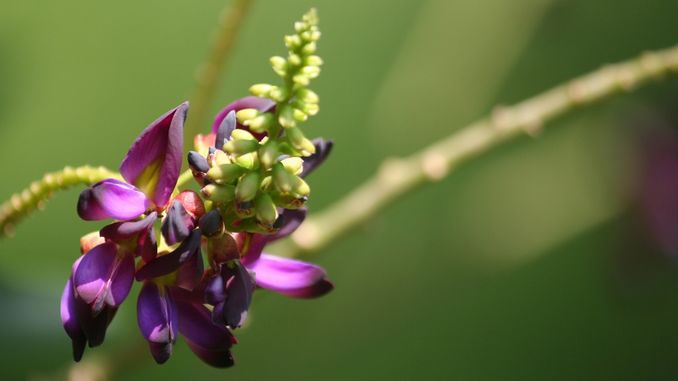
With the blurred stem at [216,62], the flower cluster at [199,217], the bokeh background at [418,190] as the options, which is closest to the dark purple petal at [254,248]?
the flower cluster at [199,217]

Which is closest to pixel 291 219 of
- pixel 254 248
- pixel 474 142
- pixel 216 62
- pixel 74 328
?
pixel 254 248

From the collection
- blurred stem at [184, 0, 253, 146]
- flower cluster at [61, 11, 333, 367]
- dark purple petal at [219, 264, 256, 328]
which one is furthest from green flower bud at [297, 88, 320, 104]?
blurred stem at [184, 0, 253, 146]

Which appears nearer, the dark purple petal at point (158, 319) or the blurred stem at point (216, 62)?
the dark purple petal at point (158, 319)

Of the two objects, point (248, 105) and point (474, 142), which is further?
point (474, 142)

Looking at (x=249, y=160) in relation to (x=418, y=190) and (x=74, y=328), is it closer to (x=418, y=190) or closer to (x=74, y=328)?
(x=74, y=328)

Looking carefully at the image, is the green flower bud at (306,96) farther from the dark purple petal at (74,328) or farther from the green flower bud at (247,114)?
the dark purple petal at (74,328)

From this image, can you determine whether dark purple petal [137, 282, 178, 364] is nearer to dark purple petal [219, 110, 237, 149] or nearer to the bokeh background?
dark purple petal [219, 110, 237, 149]
